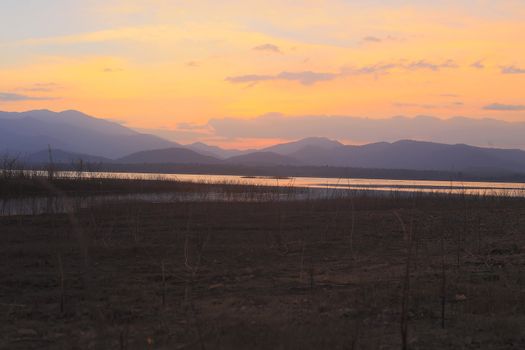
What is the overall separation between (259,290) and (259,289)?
0.26 feet

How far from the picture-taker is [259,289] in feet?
30.0

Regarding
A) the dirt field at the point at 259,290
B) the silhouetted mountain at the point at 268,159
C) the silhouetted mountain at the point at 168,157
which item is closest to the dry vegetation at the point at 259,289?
the dirt field at the point at 259,290

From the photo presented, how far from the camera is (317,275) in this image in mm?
10352

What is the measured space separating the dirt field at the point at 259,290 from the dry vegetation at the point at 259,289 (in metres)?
0.02

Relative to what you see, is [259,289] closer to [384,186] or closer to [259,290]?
[259,290]

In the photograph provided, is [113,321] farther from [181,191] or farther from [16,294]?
[181,191]

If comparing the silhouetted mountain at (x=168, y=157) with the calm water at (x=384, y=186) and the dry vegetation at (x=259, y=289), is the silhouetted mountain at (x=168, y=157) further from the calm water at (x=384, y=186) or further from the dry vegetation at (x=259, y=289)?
the dry vegetation at (x=259, y=289)

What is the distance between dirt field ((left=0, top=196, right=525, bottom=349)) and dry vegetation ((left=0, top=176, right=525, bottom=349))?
0.02 m

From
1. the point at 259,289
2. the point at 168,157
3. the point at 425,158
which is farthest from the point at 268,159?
the point at 259,289

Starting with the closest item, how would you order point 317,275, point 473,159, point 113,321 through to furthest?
point 113,321 → point 317,275 → point 473,159

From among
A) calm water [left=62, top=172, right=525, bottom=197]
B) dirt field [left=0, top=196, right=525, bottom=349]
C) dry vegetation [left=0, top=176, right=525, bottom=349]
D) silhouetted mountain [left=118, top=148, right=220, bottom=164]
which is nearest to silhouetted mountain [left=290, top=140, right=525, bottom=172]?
silhouetted mountain [left=118, top=148, right=220, bottom=164]

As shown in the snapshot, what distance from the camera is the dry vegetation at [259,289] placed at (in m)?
6.43

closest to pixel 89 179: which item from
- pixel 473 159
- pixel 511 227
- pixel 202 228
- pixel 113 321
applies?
pixel 202 228

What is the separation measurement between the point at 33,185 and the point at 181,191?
1056 centimetres
